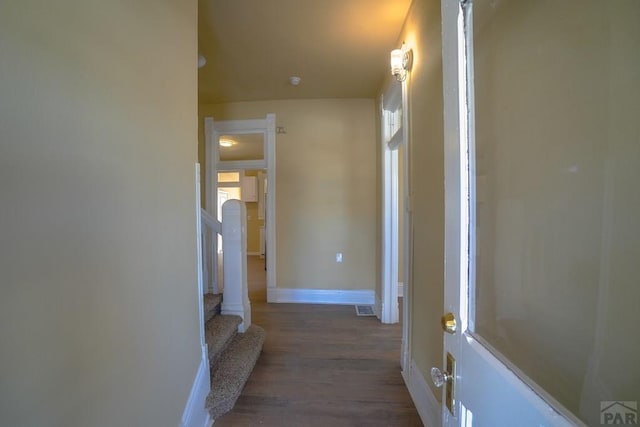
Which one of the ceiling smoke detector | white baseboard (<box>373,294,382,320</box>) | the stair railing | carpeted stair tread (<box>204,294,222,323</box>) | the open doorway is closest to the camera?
carpeted stair tread (<box>204,294,222,323</box>)

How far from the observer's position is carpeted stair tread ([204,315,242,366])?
78.5 inches

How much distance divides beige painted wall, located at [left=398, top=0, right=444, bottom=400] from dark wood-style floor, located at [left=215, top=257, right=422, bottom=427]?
1.22 ft

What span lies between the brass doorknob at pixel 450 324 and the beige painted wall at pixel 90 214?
1030mm

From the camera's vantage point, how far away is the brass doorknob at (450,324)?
75 centimetres

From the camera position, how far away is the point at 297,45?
2492 millimetres

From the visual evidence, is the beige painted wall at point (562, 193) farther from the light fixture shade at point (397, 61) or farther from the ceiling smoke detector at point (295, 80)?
the ceiling smoke detector at point (295, 80)

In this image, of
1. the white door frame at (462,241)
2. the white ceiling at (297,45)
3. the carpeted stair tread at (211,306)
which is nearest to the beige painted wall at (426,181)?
the white ceiling at (297,45)

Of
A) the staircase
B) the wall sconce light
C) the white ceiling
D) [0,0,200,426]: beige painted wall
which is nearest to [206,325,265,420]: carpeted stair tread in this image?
the staircase

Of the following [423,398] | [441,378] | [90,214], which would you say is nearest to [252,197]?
[423,398]

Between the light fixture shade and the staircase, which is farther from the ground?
the light fixture shade

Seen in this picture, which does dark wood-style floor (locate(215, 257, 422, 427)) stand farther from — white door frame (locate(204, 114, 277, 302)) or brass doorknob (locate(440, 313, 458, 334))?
brass doorknob (locate(440, 313, 458, 334))

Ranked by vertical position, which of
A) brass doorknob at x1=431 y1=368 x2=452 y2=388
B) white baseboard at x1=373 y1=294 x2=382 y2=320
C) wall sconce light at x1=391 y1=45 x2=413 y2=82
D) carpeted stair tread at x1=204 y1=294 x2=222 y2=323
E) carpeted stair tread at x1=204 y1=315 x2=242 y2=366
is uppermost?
wall sconce light at x1=391 y1=45 x2=413 y2=82

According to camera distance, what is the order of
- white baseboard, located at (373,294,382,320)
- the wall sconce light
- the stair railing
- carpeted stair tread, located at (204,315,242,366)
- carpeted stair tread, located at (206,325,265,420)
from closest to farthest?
carpeted stair tread, located at (206,325,265,420) → carpeted stair tread, located at (204,315,242,366) → the wall sconce light → white baseboard, located at (373,294,382,320) → the stair railing

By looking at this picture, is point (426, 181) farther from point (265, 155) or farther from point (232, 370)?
point (265, 155)
